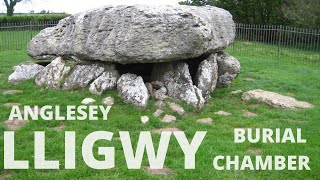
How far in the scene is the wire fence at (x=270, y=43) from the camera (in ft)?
67.9

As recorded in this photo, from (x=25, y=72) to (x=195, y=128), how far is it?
6171 mm

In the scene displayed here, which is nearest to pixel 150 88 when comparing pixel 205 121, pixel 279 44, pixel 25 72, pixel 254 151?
pixel 205 121

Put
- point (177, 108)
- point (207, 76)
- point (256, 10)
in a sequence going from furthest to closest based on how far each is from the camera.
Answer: point (256, 10) → point (207, 76) → point (177, 108)

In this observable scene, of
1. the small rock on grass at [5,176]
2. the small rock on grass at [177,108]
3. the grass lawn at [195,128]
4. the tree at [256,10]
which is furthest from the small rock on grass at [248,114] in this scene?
the tree at [256,10]

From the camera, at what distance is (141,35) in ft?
31.2

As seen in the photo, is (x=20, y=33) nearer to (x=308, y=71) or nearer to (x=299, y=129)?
(x=308, y=71)

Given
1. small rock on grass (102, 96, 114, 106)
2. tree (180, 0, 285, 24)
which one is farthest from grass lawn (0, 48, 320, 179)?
tree (180, 0, 285, 24)

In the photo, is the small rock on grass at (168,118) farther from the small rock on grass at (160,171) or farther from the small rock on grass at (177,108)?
the small rock on grass at (160,171)

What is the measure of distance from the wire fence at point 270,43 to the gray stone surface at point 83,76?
38.1ft

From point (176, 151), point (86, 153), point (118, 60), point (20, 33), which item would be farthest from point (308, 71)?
point (20, 33)

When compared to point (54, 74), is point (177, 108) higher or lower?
lower

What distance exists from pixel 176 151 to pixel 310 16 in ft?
63.4

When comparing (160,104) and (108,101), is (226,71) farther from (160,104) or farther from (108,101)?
(108,101)

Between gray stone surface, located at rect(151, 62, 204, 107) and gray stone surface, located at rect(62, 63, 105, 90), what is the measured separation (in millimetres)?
1570
